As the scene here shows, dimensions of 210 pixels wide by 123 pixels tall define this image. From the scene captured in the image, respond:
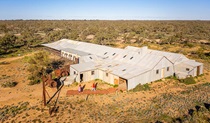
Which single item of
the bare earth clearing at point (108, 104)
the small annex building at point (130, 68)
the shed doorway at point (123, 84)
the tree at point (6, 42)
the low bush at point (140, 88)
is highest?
the tree at point (6, 42)

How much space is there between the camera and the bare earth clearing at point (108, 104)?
19047 mm

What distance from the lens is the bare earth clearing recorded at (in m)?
19.0

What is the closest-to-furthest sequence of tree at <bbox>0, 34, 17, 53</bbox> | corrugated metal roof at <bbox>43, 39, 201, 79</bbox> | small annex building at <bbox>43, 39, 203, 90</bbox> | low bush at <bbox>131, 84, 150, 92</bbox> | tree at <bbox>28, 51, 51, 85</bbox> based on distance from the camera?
1. low bush at <bbox>131, 84, 150, 92</bbox>
2. small annex building at <bbox>43, 39, 203, 90</bbox>
3. corrugated metal roof at <bbox>43, 39, 201, 79</bbox>
4. tree at <bbox>28, 51, 51, 85</bbox>
5. tree at <bbox>0, 34, 17, 53</bbox>

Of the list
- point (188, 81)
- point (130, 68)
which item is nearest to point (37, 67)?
point (130, 68)

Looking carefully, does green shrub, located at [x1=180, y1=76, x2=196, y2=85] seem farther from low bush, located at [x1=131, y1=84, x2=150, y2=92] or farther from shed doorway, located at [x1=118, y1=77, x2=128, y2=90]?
shed doorway, located at [x1=118, y1=77, x2=128, y2=90]

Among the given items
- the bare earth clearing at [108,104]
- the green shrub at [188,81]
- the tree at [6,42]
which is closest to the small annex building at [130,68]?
the bare earth clearing at [108,104]

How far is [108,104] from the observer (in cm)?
2220

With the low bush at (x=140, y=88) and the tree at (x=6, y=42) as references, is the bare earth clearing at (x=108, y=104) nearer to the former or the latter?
the low bush at (x=140, y=88)

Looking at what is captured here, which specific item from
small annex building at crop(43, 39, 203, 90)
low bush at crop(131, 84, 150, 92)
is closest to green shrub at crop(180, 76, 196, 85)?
small annex building at crop(43, 39, 203, 90)

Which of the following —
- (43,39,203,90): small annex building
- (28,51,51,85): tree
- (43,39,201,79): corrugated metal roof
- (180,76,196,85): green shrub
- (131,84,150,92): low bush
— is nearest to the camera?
(131,84,150,92): low bush

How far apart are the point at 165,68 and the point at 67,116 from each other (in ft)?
64.5

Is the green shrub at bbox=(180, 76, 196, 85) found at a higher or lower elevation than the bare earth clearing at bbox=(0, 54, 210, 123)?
higher

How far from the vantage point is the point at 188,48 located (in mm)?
59562

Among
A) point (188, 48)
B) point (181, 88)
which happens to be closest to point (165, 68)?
point (181, 88)
